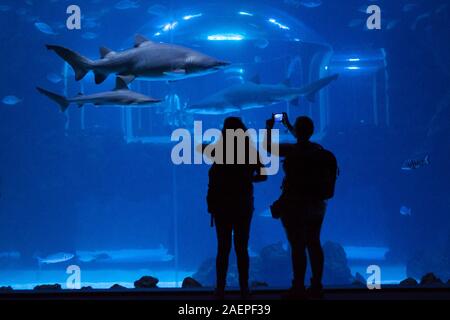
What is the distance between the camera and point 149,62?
369 cm

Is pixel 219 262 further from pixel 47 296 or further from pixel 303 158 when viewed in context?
pixel 47 296

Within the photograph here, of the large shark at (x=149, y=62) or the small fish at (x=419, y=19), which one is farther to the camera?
the small fish at (x=419, y=19)

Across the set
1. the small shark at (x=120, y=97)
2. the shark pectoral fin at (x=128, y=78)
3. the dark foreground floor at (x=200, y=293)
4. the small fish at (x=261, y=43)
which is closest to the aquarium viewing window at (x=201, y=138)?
the small fish at (x=261, y=43)

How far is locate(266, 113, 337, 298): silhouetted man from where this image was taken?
3314 millimetres

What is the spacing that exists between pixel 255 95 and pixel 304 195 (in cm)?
433

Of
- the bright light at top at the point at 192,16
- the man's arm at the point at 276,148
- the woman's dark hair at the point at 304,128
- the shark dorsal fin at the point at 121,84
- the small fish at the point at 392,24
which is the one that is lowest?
the man's arm at the point at 276,148

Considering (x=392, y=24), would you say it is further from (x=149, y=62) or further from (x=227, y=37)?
(x=149, y=62)

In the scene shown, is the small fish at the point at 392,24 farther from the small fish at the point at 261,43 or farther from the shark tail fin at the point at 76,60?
the shark tail fin at the point at 76,60

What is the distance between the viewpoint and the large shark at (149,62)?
A: 3.69 meters

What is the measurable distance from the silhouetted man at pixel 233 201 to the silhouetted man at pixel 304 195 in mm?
262

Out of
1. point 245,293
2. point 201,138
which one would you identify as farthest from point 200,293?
point 201,138

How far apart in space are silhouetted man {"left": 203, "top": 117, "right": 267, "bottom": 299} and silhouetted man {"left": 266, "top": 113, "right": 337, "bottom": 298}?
0.86 ft

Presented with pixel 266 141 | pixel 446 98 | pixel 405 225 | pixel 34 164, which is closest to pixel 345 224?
pixel 405 225

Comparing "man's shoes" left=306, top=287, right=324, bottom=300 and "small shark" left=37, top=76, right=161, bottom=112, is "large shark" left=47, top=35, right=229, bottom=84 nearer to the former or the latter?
"small shark" left=37, top=76, right=161, bottom=112
